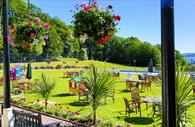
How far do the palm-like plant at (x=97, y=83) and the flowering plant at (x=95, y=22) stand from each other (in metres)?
0.72

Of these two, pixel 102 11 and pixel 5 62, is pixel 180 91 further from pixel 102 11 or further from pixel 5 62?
pixel 5 62

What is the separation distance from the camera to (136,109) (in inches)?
372

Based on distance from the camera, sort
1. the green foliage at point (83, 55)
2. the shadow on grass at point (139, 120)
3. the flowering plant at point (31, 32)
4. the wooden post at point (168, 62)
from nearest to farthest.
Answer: the wooden post at point (168, 62)
the shadow on grass at point (139, 120)
the flowering plant at point (31, 32)
the green foliage at point (83, 55)

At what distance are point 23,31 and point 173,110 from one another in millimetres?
7023

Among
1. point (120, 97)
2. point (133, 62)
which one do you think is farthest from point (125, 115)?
point (133, 62)

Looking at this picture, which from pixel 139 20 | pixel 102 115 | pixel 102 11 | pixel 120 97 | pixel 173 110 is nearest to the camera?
pixel 173 110

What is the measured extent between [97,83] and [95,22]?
4.46 feet

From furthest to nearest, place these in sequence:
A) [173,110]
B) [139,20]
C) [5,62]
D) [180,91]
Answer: [139,20] → [5,62] → [180,91] → [173,110]

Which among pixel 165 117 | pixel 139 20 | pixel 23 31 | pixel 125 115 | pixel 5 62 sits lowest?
pixel 125 115

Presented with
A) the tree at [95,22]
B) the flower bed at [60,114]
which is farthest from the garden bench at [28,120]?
the tree at [95,22]

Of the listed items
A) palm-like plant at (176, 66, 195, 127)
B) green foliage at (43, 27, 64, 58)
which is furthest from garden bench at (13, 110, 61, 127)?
green foliage at (43, 27, 64, 58)

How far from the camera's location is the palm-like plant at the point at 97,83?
6.31m

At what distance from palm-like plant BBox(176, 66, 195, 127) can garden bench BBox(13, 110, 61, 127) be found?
2.25 m

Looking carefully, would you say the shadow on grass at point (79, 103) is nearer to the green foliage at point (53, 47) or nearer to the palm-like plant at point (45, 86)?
the palm-like plant at point (45, 86)
